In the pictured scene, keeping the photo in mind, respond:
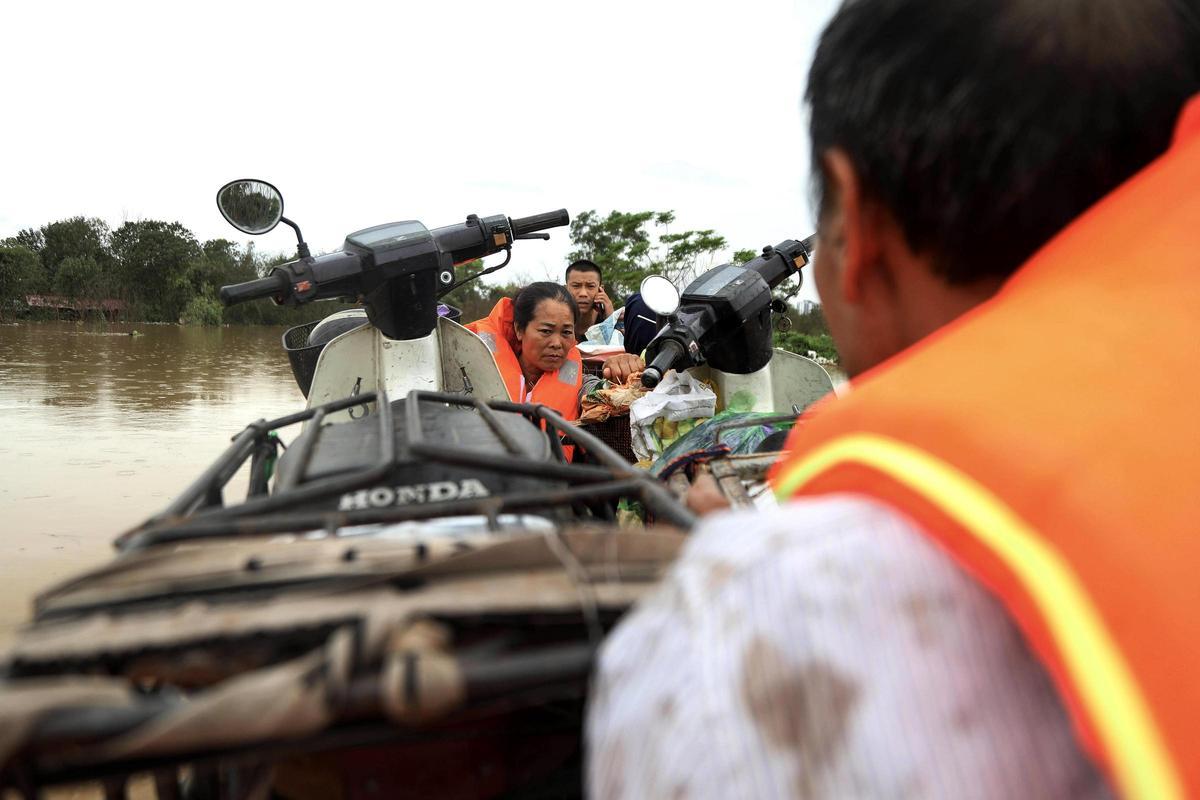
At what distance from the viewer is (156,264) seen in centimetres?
3484

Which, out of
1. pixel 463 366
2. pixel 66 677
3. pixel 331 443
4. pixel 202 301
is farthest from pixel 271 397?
pixel 202 301

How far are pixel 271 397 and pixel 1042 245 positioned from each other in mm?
11065

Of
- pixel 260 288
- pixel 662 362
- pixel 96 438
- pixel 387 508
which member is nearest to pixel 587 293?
pixel 662 362

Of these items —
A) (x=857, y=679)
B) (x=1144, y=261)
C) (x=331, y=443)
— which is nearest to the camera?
(x=857, y=679)

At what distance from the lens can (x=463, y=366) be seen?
250 cm

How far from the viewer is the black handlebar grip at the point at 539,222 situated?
2.62 metres

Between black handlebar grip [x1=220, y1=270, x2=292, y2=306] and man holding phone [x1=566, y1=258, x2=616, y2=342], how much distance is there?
3807mm

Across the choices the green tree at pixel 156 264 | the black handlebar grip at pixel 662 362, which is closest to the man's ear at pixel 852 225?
the black handlebar grip at pixel 662 362

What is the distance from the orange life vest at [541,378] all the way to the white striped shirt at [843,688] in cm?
298

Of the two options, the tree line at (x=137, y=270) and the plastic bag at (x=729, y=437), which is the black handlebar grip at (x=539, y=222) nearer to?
the plastic bag at (x=729, y=437)

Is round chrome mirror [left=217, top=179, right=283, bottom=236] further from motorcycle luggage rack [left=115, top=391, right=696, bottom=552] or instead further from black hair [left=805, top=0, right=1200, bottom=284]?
black hair [left=805, top=0, right=1200, bottom=284]

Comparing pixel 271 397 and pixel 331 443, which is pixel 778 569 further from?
pixel 271 397

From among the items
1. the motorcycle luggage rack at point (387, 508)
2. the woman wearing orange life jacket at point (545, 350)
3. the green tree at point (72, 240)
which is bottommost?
the motorcycle luggage rack at point (387, 508)

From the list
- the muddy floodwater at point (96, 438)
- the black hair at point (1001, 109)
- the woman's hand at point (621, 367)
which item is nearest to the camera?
the black hair at point (1001, 109)
